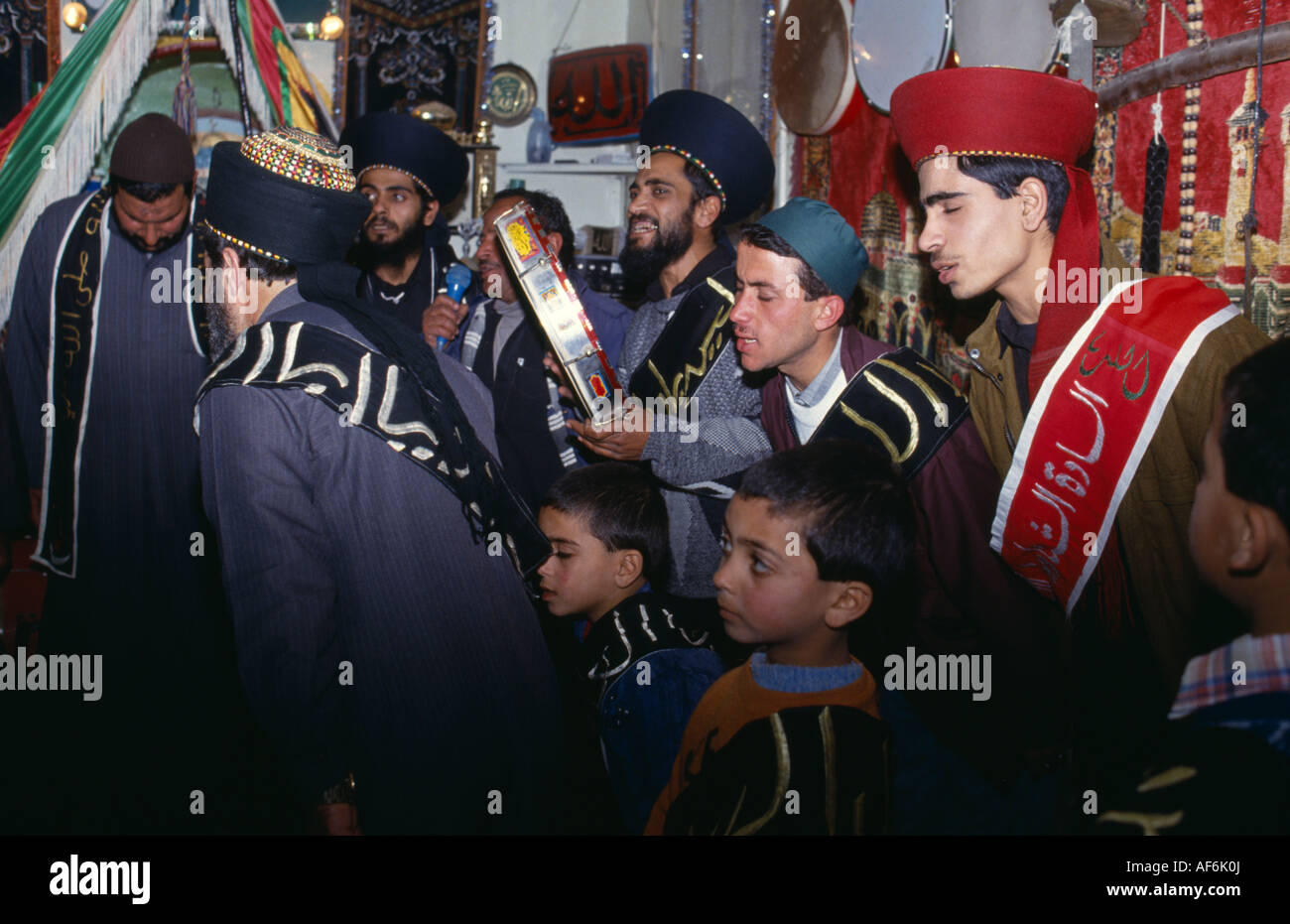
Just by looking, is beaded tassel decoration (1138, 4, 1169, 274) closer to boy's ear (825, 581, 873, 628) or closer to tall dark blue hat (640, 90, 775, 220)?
boy's ear (825, 581, 873, 628)

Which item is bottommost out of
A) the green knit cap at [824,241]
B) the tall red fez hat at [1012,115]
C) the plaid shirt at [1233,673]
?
the plaid shirt at [1233,673]

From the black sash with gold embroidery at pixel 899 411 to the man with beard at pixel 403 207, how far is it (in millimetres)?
2029

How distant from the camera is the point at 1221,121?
5.70 feet

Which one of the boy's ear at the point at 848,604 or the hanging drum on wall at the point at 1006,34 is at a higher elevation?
the hanging drum on wall at the point at 1006,34

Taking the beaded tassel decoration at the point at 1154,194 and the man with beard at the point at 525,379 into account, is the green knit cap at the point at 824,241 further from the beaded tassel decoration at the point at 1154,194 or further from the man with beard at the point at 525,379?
the man with beard at the point at 525,379

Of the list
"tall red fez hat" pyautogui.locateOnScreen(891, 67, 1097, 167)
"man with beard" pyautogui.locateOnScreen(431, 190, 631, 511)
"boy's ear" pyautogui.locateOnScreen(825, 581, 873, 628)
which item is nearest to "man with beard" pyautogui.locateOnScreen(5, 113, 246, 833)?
"man with beard" pyautogui.locateOnScreen(431, 190, 631, 511)

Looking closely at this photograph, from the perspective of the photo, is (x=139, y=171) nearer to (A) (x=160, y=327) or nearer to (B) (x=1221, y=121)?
(A) (x=160, y=327)

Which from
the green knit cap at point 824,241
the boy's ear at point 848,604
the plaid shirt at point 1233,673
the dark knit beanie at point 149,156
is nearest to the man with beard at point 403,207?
the dark knit beanie at point 149,156

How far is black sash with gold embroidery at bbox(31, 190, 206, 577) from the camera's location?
2.89m

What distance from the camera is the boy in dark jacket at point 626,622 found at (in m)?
1.91

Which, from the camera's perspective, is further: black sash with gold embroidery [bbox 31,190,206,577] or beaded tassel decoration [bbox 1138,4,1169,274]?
black sash with gold embroidery [bbox 31,190,206,577]

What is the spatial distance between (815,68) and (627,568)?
89.3 inches

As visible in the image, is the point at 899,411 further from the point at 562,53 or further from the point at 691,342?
the point at 562,53

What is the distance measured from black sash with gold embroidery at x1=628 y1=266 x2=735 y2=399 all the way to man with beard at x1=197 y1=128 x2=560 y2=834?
0.88 metres
